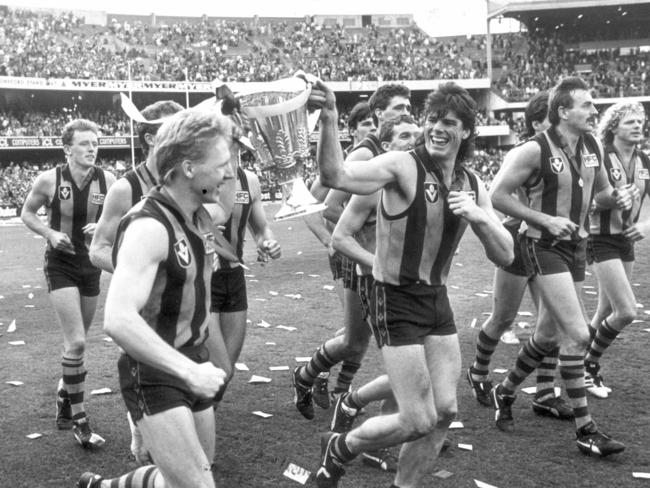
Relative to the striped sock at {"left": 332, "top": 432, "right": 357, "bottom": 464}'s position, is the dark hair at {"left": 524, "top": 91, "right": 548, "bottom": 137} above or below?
above

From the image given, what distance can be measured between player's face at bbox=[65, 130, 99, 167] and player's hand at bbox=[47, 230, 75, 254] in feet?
2.00

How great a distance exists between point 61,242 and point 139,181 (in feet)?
4.59

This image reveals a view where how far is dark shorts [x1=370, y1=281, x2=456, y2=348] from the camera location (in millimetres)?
4012

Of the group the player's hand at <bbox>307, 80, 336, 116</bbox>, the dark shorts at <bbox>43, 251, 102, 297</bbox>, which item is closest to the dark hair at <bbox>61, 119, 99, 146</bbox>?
the dark shorts at <bbox>43, 251, 102, 297</bbox>

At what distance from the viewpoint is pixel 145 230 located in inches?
114

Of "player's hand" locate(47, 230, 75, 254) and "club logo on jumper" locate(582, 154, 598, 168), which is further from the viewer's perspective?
"player's hand" locate(47, 230, 75, 254)

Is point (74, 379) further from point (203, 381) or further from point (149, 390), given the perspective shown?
point (203, 381)

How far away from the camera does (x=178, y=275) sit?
9.96 feet

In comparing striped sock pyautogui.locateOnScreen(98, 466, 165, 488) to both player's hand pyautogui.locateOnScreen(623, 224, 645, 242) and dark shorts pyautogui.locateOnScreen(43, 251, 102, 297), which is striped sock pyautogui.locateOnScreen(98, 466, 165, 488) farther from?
player's hand pyautogui.locateOnScreen(623, 224, 645, 242)

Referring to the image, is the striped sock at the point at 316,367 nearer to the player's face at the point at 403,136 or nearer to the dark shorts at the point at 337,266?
the dark shorts at the point at 337,266

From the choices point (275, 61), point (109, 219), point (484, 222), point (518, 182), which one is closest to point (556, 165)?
point (518, 182)

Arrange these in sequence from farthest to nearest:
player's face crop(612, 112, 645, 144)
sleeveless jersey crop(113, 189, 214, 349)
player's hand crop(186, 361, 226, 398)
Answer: player's face crop(612, 112, 645, 144) → sleeveless jersey crop(113, 189, 214, 349) → player's hand crop(186, 361, 226, 398)

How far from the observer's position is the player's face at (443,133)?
13.5ft

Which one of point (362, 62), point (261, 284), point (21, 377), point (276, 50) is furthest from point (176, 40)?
point (21, 377)
